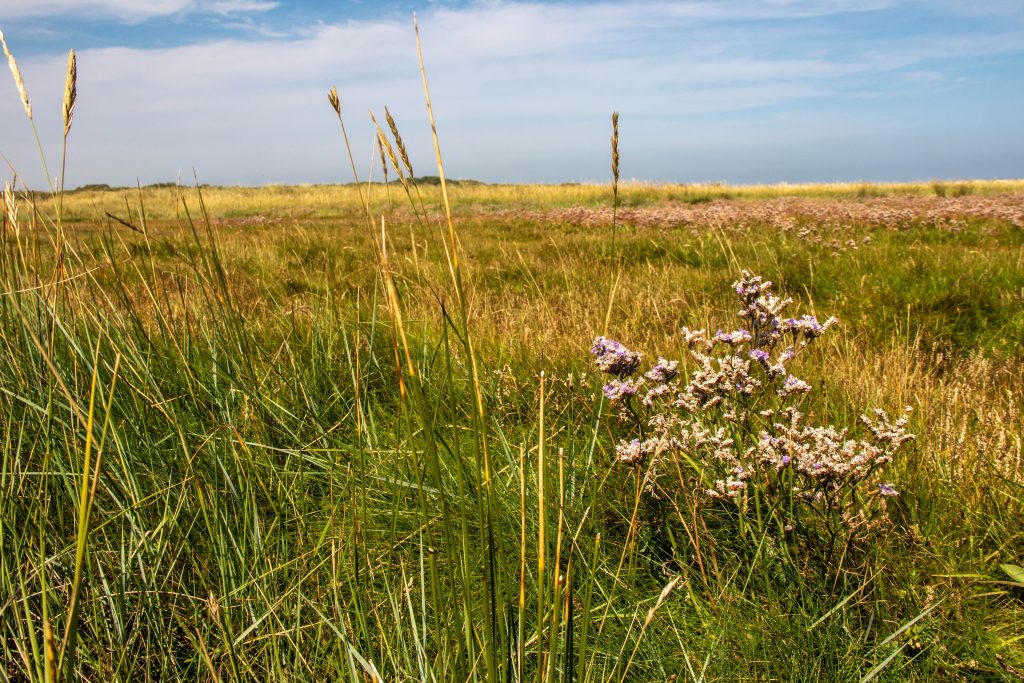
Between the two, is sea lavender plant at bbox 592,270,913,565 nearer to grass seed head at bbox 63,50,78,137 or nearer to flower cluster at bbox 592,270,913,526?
flower cluster at bbox 592,270,913,526

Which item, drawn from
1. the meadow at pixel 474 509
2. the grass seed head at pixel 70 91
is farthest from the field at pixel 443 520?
the grass seed head at pixel 70 91

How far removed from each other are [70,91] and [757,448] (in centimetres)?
169

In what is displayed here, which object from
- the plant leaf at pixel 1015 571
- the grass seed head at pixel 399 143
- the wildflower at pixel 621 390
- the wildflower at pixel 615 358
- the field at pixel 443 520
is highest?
the grass seed head at pixel 399 143

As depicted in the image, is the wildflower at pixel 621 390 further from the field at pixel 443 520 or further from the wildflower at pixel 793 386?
the wildflower at pixel 793 386

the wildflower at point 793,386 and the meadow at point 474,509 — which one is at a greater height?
the wildflower at point 793,386

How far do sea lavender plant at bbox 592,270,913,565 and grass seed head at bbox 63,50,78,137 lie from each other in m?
1.20

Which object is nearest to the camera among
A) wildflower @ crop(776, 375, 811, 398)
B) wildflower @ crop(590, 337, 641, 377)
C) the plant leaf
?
the plant leaf

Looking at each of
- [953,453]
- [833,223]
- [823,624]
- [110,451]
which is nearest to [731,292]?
[953,453]

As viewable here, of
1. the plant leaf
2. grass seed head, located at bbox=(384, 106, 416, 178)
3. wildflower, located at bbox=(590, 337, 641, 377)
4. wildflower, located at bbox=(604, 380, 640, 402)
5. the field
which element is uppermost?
grass seed head, located at bbox=(384, 106, 416, 178)

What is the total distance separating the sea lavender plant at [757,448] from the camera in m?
1.48

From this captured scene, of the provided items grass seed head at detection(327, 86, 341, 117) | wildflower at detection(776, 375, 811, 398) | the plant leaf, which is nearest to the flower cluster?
wildflower at detection(776, 375, 811, 398)

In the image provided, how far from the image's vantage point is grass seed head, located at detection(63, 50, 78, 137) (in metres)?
1.02

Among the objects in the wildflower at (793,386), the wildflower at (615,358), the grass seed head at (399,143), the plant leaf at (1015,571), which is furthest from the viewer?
the wildflower at (615,358)

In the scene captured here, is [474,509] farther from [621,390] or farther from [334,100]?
[334,100]
